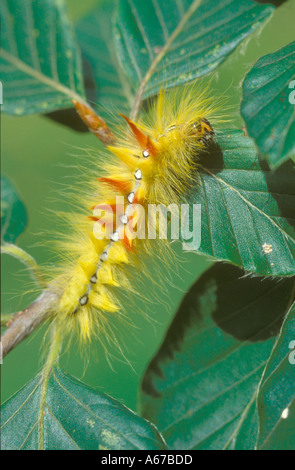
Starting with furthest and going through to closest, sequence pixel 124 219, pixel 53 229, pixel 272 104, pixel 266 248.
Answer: pixel 53 229 < pixel 124 219 < pixel 266 248 < pixel 272 104

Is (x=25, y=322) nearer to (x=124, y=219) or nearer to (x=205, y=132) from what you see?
(x=124, y=219)

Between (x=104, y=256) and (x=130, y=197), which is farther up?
(x=130, y=197)

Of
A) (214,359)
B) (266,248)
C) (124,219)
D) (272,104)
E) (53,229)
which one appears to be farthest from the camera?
(53,229)

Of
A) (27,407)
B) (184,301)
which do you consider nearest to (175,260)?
(184,301)

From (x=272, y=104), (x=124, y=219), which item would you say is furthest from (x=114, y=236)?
(x=272, y=104)

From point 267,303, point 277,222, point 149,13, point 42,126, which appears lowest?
point 267,303

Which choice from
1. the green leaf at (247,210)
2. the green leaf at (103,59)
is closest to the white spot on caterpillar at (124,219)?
the green leaf at (247,210)

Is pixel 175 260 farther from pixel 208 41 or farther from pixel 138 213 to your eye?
pixel 208 41

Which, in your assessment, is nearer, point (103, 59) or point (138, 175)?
point (138, 175)
